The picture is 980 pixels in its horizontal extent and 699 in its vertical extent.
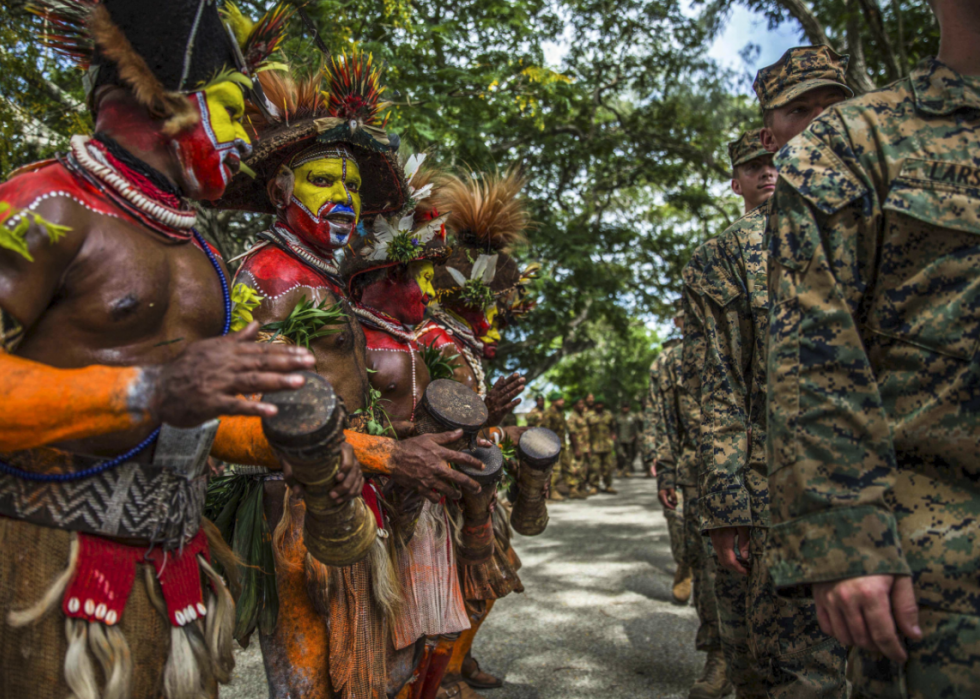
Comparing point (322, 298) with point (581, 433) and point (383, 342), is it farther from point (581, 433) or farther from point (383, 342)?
point (581, 433)

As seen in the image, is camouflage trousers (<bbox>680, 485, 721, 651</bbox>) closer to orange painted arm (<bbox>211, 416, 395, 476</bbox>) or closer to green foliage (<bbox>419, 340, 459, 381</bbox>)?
green foliage (<bbox>419, 340, 459, 381</bbox>)

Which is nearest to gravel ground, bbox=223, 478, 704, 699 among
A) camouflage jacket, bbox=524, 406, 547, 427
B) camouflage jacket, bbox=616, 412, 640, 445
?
camouflage jacket, bbox=524, 406, 547, 427

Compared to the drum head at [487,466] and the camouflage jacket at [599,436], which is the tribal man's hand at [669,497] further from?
the camouflage jacket at [599,436]

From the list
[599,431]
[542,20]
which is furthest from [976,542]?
[599,431]

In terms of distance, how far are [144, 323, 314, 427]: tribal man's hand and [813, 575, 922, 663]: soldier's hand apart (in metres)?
1.22

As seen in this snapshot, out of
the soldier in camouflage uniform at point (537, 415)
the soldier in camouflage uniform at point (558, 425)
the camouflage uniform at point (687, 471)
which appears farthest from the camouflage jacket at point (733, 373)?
the soldier in camouflage uniform at point (537, 415)

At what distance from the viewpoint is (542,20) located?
465 inches

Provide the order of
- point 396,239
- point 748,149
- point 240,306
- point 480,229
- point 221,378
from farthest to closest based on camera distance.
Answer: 1. point 480,229
2. point 396,239
3. point 748,149
4. point 240,306
5. point 221,378

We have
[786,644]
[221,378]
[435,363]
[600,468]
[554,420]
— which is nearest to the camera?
[221,378]

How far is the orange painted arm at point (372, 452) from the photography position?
7.57ft

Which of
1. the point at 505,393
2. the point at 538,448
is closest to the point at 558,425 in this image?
the point at 538,448

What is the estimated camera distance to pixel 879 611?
145 centimetres

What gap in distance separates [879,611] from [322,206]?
7.84 ft

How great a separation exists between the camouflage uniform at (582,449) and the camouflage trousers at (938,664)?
52.9 ft
